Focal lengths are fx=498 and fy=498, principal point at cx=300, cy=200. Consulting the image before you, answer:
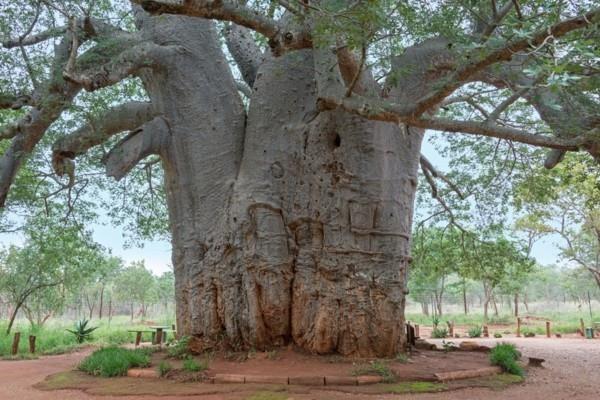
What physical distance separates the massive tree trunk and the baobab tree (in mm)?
15

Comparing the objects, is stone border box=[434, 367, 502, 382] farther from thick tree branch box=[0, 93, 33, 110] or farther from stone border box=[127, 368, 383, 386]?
thick tree branch box=[0, 93, 33, 110]

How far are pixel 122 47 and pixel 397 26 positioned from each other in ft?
9.57

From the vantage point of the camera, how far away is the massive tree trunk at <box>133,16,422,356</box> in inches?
204

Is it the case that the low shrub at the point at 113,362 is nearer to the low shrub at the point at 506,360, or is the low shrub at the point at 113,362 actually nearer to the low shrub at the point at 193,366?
the low shrub at the point at 193,366

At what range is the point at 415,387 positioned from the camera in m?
4.09

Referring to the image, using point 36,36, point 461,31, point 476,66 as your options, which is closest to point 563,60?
point 476,66

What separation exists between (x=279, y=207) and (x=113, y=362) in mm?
2258

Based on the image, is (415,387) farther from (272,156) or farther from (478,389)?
(272,156)

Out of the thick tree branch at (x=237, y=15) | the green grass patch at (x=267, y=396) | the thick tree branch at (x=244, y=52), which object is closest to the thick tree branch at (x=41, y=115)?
the thick tree branch at (x=237, y=15)

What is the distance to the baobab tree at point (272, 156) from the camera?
464cm

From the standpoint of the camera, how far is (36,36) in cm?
491

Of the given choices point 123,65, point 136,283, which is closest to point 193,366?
point 123,65

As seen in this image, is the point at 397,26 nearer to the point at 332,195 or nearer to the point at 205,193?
the point at 332,195

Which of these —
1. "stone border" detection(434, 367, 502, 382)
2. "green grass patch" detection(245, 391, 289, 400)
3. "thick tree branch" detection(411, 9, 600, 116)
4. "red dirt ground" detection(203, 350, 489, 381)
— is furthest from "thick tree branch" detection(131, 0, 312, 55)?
"stone border" detection(434, 367, 502, 382)
